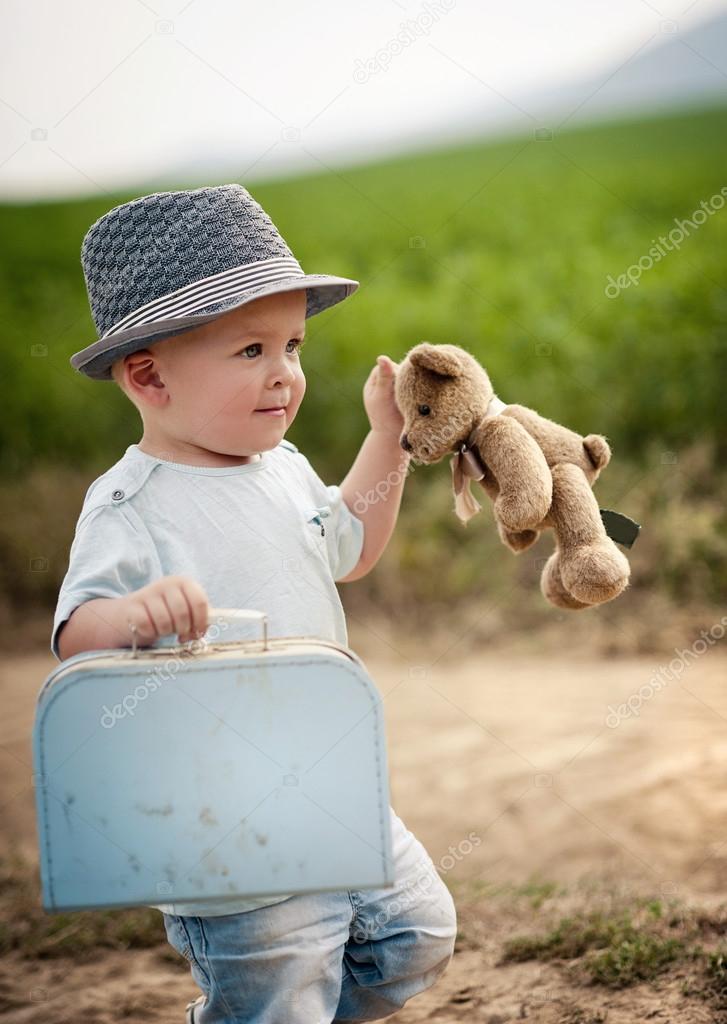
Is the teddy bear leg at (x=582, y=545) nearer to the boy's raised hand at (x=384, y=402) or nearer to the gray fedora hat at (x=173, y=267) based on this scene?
the boy's raised hand at (x=384, y=402)

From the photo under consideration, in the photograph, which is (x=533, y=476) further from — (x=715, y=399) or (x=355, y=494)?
(x=715, y=399)

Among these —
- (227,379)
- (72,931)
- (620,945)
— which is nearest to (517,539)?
(227,379)

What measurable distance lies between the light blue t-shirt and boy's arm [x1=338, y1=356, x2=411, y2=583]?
196 mm

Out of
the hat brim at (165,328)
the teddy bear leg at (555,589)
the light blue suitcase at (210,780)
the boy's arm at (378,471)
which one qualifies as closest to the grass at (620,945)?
the teddy bear leg at (555,589)

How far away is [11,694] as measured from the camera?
561cm

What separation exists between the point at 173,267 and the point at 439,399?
1.73ft

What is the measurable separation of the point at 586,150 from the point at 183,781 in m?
9.33

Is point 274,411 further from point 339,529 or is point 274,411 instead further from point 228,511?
point 339,529

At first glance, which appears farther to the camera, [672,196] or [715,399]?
[672,196]

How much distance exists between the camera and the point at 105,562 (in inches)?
69.1

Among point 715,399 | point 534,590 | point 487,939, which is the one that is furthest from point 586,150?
point 487,939

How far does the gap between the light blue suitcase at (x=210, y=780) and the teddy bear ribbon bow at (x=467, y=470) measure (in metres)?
0.59

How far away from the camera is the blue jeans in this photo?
1792 millimetres

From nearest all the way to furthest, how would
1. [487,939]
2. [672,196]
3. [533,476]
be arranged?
[533,476] < [487,939] < [672,196]
